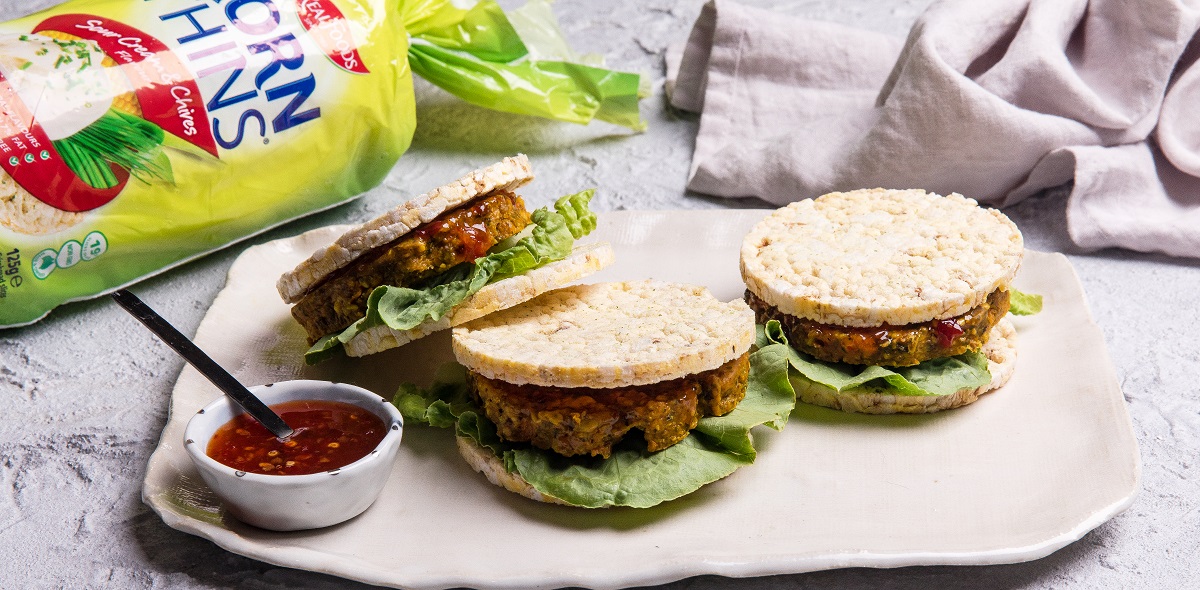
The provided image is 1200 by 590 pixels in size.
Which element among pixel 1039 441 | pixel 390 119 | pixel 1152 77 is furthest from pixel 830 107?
pixel 1039 441

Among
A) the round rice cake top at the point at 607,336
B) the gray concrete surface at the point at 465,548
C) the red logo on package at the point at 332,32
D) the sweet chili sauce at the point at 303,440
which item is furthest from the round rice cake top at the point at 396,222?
the red logo on package at the point at 332,32

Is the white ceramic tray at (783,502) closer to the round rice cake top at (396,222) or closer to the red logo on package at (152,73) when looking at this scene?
the round rice cake top at (396,222)

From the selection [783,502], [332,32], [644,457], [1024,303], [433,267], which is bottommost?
[1024,303]

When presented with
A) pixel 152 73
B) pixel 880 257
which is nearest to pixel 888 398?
pixel 880 257

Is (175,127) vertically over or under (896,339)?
over

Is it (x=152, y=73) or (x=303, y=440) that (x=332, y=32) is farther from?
(x=303, y=440)

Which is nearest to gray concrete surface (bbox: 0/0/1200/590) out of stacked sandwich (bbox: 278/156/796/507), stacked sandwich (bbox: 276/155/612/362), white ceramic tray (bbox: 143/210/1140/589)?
white ceramic tray (bbox: 143/210/1140/589)

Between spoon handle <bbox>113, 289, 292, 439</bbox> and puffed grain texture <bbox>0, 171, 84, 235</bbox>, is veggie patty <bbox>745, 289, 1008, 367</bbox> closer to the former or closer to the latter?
spoon handle <bbox>113, 289, 292, 439</bbox>
